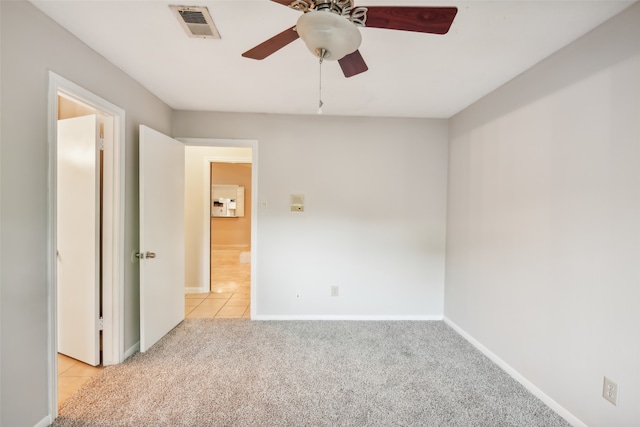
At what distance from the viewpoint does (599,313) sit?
147 centimetres

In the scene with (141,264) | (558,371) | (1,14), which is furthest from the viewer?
(141,264)

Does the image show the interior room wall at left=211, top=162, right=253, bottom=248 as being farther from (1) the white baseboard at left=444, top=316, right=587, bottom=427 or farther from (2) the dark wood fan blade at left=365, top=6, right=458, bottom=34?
(2) the dark wood fan blade at left=365, top=6, right=458, bottom=34

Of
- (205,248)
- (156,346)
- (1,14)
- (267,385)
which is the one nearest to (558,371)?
(267,385)

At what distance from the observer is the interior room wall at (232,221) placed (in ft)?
23.8

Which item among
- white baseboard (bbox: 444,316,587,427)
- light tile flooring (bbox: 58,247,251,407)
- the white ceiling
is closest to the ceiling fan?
the white ceiling

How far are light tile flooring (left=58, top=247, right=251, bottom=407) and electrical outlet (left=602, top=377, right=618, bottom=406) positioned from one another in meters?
2.95

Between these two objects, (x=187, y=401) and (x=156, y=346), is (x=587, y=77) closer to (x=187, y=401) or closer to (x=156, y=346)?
(x=187, y=401)

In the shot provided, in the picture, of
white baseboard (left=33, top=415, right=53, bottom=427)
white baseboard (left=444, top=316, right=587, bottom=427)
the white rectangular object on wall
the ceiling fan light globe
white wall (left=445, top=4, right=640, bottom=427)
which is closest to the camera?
the ceiling fan light globe

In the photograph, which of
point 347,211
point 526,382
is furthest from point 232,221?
point 526,382

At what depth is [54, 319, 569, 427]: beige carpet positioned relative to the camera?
64.8 inches

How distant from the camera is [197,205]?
391 centimetres

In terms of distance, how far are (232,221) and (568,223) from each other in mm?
7027

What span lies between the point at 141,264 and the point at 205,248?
1633mm

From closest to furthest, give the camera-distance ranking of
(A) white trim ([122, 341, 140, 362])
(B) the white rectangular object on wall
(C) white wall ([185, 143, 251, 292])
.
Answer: (A) white trim ([122, 341, 140, 362]), (C) white wall ([185, 143, 251, 292]), (B) the white rectangular object on wall
